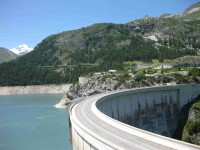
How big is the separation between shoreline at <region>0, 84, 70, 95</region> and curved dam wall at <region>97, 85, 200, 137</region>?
345ft

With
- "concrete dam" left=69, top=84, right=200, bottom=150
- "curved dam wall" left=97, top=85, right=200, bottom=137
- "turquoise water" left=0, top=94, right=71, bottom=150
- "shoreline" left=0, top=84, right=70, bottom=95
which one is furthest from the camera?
"shoreline" left=0, top=84, right=70, bottom=95

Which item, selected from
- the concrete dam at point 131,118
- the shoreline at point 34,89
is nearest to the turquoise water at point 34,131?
the concrete dam at point 131,118

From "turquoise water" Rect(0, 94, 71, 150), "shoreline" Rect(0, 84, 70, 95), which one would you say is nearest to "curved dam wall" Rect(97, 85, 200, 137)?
"turquoise water" Rect(0, 94, 71, 150)

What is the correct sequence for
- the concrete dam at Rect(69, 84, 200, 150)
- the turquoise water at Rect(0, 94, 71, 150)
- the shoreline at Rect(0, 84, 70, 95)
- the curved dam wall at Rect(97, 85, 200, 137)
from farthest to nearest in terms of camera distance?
the shoreline at Rect(0, 84, 70, 95) < the turquoise water at Rect(0, 94, 71, 150) < the curved dam wall at Rect(97, 85, 200, 137) < the concrete dam at Rect(69, 84, 200, 150)

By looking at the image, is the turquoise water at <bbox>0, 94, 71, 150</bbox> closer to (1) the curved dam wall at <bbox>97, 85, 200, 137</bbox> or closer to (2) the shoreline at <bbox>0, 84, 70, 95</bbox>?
(1) the curved dam wall at <bbox>97, 85, 200, 137</bbox>

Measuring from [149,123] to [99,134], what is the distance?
3132 centimetres

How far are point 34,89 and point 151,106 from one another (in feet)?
405

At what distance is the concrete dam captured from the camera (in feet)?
71.2

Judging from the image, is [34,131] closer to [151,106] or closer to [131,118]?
[131,118]

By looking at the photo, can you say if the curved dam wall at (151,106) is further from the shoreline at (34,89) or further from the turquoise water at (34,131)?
the shoreline at (34,89)

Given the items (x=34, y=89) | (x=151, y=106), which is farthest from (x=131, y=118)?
(x=34, y=89)

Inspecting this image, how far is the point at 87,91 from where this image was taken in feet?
300

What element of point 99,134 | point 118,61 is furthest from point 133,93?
point 118,61

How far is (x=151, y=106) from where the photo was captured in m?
57.3
